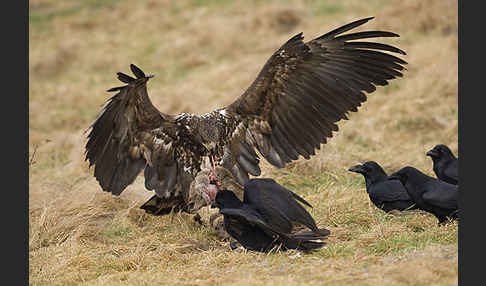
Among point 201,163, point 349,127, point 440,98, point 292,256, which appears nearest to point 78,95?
point 349,127

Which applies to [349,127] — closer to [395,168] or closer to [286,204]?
[395,168]

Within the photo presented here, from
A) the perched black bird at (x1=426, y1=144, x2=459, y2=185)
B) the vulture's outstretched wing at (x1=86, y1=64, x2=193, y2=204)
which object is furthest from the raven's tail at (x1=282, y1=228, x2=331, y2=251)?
the perched black bird at (x1=426, y1=144, x2=459, y2=185)

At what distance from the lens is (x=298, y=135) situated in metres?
5.48

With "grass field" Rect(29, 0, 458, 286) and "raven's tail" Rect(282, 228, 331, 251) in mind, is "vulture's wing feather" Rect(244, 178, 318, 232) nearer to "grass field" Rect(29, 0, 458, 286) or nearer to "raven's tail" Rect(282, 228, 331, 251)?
"raven's tail" Rect(282, 228, 331, 251)

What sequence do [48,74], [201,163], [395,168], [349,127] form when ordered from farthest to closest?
[48,74]
[349,127]
[395,168]
[201,163]

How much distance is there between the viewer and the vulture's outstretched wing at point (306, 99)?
5.36 m

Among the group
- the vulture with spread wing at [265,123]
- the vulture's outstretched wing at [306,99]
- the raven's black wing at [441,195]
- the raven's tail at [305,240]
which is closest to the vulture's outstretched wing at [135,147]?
the vulture with spread wing at [265,123]

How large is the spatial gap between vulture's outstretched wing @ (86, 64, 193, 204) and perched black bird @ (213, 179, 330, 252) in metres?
0.54

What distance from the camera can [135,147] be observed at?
5199 millimetres

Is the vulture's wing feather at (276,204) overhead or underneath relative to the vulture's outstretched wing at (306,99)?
underneath

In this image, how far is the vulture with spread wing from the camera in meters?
5.19

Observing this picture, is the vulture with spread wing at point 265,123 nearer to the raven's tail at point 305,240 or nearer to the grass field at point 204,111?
the grass field at point 204,111

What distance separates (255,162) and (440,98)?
4.94m

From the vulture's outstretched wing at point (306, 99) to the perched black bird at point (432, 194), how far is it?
0.75 metres
